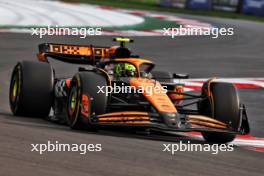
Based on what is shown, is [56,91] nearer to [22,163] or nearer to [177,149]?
[177,149]

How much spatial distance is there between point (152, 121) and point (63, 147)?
5.52 feet

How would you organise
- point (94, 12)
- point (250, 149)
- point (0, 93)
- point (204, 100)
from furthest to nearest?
point (94, 12), point (0, 93), point (204, 100), point (250, 149)

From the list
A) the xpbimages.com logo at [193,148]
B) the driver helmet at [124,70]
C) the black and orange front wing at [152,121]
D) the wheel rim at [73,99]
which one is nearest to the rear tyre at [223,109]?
the black and orange front wing at [152,121]

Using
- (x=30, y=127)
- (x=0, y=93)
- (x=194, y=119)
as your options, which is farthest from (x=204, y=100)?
(x=0, y=93)

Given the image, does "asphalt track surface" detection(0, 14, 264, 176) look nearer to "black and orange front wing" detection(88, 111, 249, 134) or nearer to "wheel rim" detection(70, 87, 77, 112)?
"black and orange front wing" detection(88, 111, 249, 134)

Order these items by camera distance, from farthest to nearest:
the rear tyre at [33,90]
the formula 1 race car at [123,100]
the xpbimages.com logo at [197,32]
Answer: the xpbimages.com logo at [197,32], the rear tyre at [33,90], the formula 1 race car at [123,100]

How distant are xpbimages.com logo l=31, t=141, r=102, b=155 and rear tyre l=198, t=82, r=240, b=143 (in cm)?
218

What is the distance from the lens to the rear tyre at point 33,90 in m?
11.4

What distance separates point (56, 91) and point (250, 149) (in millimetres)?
2974

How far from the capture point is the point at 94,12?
32562mm

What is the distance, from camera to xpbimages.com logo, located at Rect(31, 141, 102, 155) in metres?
8.06

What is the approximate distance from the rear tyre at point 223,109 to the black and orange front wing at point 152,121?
9.9 inches

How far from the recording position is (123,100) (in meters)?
10.8

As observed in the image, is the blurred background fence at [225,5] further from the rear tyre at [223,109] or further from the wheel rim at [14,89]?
the rear tyre at [223,109]
